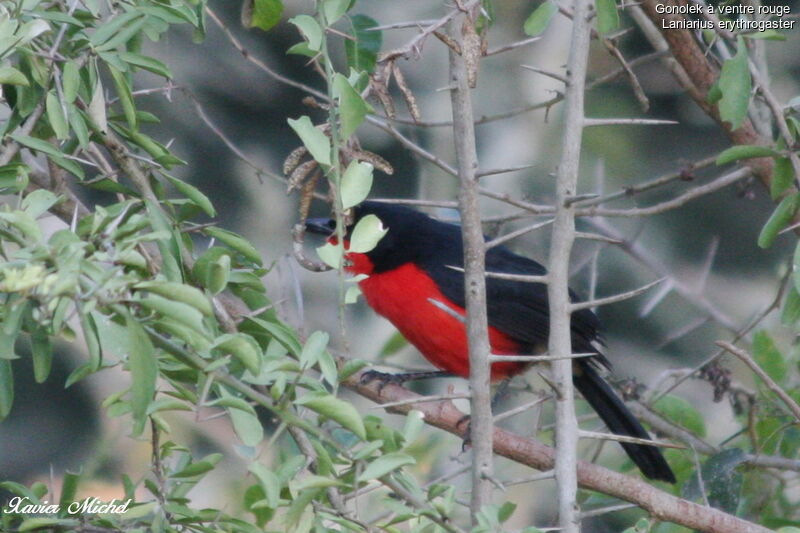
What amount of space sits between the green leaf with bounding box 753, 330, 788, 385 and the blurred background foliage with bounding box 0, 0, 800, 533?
122 centimetres

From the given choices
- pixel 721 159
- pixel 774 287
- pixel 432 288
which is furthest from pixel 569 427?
pixel 774 287

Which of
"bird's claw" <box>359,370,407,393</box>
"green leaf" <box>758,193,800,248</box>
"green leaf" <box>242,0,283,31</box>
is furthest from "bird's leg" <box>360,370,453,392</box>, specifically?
"green leaf" <box>758,193,800,248</box>

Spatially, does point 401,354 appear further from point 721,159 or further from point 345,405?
point 345,405

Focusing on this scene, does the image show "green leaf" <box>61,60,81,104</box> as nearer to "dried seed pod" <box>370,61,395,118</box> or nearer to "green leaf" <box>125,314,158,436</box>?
"dried seed pod" <box>370,61,395,118</box>

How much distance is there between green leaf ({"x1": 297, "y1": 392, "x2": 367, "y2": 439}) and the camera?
55.5 inches

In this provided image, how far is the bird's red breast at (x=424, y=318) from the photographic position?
3.81 meters

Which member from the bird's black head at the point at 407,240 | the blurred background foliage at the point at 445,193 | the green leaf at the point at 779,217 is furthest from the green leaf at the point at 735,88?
the blurred background foliage at the point at 445,193

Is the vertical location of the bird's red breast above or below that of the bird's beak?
below

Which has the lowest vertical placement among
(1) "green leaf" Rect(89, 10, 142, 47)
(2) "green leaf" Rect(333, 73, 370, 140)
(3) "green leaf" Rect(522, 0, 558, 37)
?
(1) "green leaf" Rect(89, 10, 142, 47)

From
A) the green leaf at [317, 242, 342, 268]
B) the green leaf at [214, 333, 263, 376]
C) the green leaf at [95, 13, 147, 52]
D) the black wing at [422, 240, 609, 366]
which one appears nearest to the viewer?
the green leaf at [214, 333, 263, 376]

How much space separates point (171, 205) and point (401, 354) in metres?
3.44

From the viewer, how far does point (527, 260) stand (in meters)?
4.21

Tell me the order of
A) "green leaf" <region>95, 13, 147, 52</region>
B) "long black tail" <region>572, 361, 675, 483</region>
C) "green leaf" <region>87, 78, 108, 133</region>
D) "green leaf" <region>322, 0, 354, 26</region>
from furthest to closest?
"long black tail" <region>572, 361, 675, 483</region> < "green leaf" <region>87, 78, 108, 133</region> < "green leaf" <region>95, 13, 147, 52</region> < "green leaf" <region>322, 0, 354, 26</region>

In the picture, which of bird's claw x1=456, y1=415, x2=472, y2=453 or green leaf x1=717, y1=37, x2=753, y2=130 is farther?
bird's claw x1=456, y1=415, x2=472, y2=453
